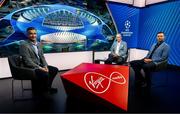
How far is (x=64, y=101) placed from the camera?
3.43m

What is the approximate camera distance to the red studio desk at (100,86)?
2969 millimetres

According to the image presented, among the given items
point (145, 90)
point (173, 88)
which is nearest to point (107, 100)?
point (145, 90)

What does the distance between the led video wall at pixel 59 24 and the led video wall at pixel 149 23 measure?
1.92 ft

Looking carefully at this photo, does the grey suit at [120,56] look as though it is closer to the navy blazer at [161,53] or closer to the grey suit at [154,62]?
the grey suit at [154,62]

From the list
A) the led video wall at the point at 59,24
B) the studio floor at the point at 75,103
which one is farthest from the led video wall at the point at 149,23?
the studio floor at the point at 75,103

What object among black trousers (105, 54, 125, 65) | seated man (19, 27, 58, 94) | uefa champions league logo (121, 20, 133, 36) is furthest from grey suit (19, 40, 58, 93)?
uefa champions league logo (121, 20, 133, 36)

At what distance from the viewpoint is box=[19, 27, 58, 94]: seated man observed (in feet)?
11.6

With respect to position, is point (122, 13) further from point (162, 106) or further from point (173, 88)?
point (162, 106)

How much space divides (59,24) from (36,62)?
2089mm

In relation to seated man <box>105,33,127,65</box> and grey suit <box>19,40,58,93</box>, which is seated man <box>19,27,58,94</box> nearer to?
grey suit <box>19,40,58,93</box>

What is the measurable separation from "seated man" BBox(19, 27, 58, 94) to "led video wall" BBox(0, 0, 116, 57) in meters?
1.29

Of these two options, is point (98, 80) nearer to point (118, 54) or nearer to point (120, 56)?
point (120, 56)

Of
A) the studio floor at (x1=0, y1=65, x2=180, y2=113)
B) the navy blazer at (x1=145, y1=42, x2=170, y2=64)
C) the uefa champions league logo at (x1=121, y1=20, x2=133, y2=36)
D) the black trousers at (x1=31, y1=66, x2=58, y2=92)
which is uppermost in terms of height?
the uefa champions league logo at (x1=121, y1=20, x2=133, y2=36)

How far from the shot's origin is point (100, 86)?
3090 millimetres
